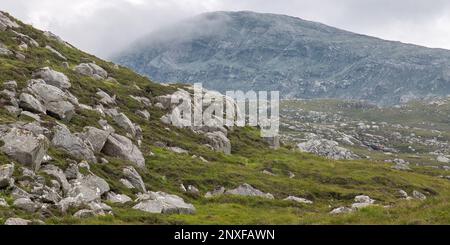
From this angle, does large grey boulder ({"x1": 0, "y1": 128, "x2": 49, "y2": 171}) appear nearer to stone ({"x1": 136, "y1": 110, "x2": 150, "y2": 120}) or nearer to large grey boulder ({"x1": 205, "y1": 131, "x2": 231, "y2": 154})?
stone ({"x1": 136, "y1": 110, "x2": 150, "y2": 120})

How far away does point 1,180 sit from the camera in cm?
3309

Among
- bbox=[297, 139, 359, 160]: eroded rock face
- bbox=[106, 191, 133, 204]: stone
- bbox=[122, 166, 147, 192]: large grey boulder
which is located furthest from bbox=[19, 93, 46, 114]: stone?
bbox=[297, 139, 359, 160]: eroded rock face

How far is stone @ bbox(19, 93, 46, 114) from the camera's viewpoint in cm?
5484

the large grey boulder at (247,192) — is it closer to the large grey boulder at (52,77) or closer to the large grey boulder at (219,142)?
the large grey boulder at (219,142)

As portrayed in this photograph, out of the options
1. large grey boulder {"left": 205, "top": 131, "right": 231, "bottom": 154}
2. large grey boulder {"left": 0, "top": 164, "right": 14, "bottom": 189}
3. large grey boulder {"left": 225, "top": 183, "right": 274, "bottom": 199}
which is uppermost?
large grey boulder {"left": 0, "top": 164, "right": 14, "bottom": 189}

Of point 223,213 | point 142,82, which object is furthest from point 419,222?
point 142,82

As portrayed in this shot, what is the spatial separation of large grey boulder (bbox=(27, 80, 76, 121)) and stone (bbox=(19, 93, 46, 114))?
222 centimetres

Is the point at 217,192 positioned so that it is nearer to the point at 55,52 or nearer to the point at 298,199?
the point at 298,199

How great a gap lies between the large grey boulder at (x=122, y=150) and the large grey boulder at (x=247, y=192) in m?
10.8

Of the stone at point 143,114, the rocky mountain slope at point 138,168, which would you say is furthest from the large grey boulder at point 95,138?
the stone at point 143,114

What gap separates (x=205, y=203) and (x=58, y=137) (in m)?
15.3

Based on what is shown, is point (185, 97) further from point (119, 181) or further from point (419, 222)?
point (419, 222)

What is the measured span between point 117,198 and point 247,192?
2205cm

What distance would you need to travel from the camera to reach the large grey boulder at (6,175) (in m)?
33.2
